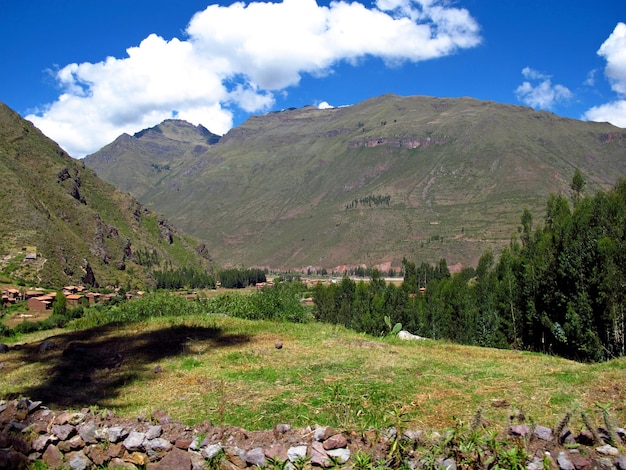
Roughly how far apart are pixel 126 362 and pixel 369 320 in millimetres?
46564

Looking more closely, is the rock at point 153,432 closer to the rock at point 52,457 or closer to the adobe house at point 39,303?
the rock at point 52,457

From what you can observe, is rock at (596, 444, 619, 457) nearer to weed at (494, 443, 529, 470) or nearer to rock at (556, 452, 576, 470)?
rock at (556, 452, 576, 470)

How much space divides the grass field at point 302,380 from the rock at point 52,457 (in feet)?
6.61

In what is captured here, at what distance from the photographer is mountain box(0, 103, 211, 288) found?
9175 centimetres

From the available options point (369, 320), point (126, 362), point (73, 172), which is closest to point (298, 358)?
point (126, 362)

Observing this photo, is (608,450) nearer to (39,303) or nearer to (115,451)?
(115,451)

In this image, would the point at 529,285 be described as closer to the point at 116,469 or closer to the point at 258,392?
the point at 258,392

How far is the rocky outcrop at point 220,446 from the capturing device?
5.29m

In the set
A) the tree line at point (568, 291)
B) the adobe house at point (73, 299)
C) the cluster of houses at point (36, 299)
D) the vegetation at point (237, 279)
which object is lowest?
the vegetation at point (237, 279)

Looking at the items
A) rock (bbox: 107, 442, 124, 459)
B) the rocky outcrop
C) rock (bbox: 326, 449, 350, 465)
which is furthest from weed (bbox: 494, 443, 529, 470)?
rock (bbox: 107, 442, 124, 459)

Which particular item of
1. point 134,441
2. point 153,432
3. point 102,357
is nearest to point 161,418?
point 153,432

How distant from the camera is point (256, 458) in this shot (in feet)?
18.1

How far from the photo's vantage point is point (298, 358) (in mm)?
11789

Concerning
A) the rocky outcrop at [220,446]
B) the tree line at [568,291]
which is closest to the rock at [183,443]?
the rocky outcrop at [220,446]
